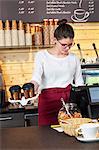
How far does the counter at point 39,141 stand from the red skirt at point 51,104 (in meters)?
0.56

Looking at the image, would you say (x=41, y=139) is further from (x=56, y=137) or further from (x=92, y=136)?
(x=92, y=136)

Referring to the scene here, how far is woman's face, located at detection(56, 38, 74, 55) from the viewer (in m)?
Answer: 2.37

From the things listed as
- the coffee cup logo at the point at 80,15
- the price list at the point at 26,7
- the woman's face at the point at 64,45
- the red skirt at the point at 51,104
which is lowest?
the red skirt at the point at 51,104

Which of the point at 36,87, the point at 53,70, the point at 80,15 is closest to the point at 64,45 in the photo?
the point at 53,70

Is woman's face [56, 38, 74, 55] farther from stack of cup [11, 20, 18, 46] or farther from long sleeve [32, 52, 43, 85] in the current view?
stack of cup [11, 20, 18, 46]

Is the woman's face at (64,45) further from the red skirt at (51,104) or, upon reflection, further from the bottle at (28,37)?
the bottle at (28,37)

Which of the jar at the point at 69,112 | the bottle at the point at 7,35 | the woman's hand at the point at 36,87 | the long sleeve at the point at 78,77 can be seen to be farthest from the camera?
the bottle at the point at 7,35

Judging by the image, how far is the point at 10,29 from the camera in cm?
333

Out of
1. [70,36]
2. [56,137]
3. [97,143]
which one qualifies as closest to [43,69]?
[70,36]

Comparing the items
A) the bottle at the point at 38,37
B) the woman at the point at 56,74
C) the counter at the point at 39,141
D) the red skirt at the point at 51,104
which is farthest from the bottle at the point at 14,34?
the counter at the point at 39,141

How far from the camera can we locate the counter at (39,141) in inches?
56.0

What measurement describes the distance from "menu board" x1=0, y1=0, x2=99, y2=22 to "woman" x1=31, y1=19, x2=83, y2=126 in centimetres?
93

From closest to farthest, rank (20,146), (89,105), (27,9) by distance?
(20,146) < (89,105) < (27,9)

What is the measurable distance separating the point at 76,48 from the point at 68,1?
498 mm
